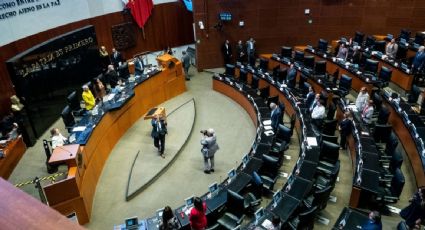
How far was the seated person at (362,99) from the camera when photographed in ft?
35.6

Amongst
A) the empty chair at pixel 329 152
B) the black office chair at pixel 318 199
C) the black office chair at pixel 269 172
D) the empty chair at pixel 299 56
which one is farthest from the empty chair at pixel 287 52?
the black office chair at pixel 318 199

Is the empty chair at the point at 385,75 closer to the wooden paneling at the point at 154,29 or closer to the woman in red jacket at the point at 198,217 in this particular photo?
the woman in red jacket at the point at 198,217

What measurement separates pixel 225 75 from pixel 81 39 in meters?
6.32

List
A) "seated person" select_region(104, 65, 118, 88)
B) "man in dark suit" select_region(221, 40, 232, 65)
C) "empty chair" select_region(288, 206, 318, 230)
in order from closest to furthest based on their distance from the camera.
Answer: "empty chair" select_region(288, 206, 318, 230) → "seated person" select_region(104, 65, 118, 88) → "man in dark suit" select_region(221, 40, 232, 65)

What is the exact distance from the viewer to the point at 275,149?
10125mm

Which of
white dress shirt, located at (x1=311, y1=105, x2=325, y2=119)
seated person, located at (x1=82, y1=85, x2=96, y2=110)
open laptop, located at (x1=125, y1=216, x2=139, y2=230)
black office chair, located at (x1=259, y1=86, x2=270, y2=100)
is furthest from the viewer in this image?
black office chair, located at (x1=259, y1=86, x2=270, y2=100)

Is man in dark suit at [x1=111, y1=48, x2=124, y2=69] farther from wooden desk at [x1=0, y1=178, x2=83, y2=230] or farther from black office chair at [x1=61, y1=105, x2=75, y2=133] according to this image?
wooden desk at [x1=0, y1=178, x2=83, y2=230]

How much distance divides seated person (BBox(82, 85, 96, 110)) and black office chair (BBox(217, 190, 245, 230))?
649 cm

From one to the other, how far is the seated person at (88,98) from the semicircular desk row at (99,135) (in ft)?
1.15

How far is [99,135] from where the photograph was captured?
11.0 metres

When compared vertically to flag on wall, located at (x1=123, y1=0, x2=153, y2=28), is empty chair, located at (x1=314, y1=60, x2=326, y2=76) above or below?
below

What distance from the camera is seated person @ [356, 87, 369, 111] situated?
10844mm

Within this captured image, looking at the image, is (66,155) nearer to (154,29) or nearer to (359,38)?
(154,29)

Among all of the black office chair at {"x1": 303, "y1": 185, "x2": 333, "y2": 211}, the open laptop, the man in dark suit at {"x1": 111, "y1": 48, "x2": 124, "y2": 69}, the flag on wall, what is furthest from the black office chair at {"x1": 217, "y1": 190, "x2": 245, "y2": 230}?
the flag on wall
